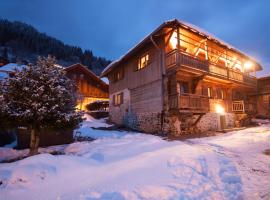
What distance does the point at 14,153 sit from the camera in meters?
10.3

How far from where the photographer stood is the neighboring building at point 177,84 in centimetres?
1438

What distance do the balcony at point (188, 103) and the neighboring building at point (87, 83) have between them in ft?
70.4

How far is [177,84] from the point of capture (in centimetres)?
1580

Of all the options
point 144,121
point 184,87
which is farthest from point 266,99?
point 144,121

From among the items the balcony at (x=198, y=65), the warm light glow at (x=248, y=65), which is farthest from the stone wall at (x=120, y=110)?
the warm light glow at (x=248, y=65)

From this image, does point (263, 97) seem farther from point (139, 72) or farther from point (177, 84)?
point (139, 72)

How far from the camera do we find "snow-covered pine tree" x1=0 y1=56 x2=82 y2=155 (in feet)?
28.9

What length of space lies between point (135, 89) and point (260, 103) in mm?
18906

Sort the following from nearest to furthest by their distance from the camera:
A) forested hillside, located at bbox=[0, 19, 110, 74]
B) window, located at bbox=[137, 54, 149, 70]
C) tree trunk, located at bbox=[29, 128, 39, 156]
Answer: tree trunk, located at bbox=[29, 128, 39, 156] → window, located at bbox=[137, 54, 149, 70] → forested hillside, located at bbox=[0, 19, 110, 74]

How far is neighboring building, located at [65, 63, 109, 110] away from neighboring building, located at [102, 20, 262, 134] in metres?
12.1

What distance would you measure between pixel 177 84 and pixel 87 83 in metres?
21.6

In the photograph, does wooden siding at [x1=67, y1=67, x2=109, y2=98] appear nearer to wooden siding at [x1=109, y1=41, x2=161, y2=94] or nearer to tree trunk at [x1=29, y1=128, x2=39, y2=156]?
wooden siding at [x1=109, y1=41, x2=161, y2=94]

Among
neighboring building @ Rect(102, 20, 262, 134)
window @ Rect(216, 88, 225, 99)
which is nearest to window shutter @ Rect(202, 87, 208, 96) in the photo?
neighboring building @ Rect(102, 20, 262, 134)

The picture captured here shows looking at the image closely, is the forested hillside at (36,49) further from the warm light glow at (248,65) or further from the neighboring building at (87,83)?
the warm light glow at (248,65)
